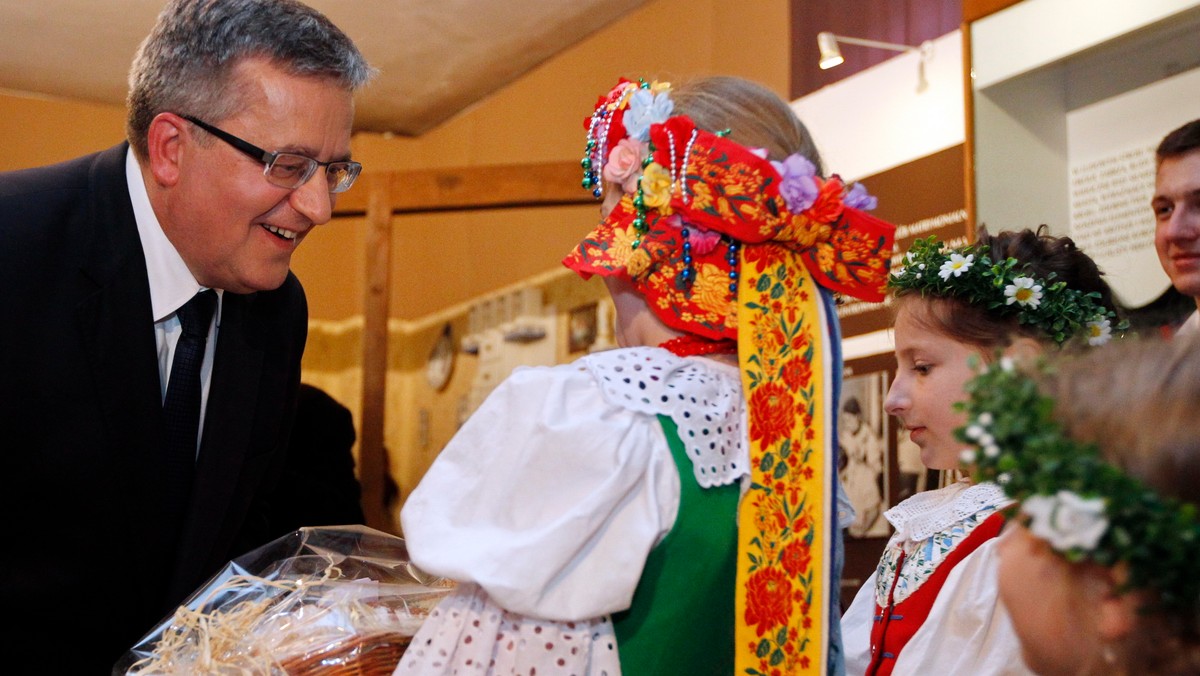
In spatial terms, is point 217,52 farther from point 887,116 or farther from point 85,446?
point 887,116

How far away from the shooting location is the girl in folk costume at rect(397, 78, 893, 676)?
4.72 ft

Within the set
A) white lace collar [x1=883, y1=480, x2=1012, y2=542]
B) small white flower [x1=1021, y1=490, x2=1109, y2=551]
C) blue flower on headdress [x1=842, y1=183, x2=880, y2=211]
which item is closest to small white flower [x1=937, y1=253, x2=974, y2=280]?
white lace collar [x1=883, y1=480, x2=1012, y2=542]

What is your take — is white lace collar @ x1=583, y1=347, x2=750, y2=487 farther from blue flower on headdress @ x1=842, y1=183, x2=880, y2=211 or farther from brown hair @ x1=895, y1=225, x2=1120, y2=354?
brown hair @ x1=895, y1=225, x2=1120, y2=354

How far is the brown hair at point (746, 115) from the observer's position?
170cm

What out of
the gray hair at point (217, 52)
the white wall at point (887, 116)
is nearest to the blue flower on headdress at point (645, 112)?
the gray hair at point (217, 52)

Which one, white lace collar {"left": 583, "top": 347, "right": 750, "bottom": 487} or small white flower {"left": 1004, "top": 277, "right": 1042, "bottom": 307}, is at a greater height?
small white flower {"left": 1004, "top": 277, "right": 1042, "bottom": 307}

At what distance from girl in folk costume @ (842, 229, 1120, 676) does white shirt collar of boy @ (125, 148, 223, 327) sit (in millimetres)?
1404

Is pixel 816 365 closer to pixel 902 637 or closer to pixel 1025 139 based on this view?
pixel 902 637

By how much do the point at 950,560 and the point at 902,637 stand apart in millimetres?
Answer: 164

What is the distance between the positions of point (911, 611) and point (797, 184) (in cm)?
92

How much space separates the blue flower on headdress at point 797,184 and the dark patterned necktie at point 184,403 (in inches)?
49.5

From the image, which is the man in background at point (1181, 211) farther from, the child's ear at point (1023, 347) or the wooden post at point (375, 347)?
the wooden post at point (375, 347)

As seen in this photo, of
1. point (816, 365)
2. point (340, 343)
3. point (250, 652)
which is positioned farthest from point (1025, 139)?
point (340, 343)

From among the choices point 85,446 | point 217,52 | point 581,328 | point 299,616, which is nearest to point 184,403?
point 85,446
